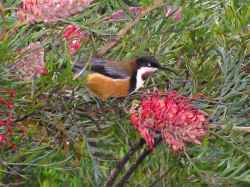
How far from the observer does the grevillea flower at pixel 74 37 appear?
191 centimetres

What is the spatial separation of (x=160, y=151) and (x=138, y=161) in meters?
0.16

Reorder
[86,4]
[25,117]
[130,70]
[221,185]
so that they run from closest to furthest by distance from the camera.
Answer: [86,4], [25,117], [221,185], [130,70]

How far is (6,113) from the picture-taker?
176 centimetres

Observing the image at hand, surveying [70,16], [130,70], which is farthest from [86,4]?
[130,70]

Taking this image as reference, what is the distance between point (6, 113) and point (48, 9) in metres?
0.28

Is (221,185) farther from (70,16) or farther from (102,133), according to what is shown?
(70,16)

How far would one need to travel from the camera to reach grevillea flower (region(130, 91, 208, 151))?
1.74m

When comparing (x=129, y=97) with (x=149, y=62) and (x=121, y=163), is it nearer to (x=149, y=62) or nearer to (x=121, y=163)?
(x=121, y=163)

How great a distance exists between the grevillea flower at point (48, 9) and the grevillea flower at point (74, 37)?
0.23 meters

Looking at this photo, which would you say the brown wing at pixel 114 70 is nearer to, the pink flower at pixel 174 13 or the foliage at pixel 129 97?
the foliage at pixel 129 97

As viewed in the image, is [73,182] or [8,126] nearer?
[8,126]

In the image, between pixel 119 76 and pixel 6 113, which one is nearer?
pixel 6 113

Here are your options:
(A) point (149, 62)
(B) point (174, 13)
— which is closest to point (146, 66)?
(A) point (149, 62)

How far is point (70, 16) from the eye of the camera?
67.5 inches
